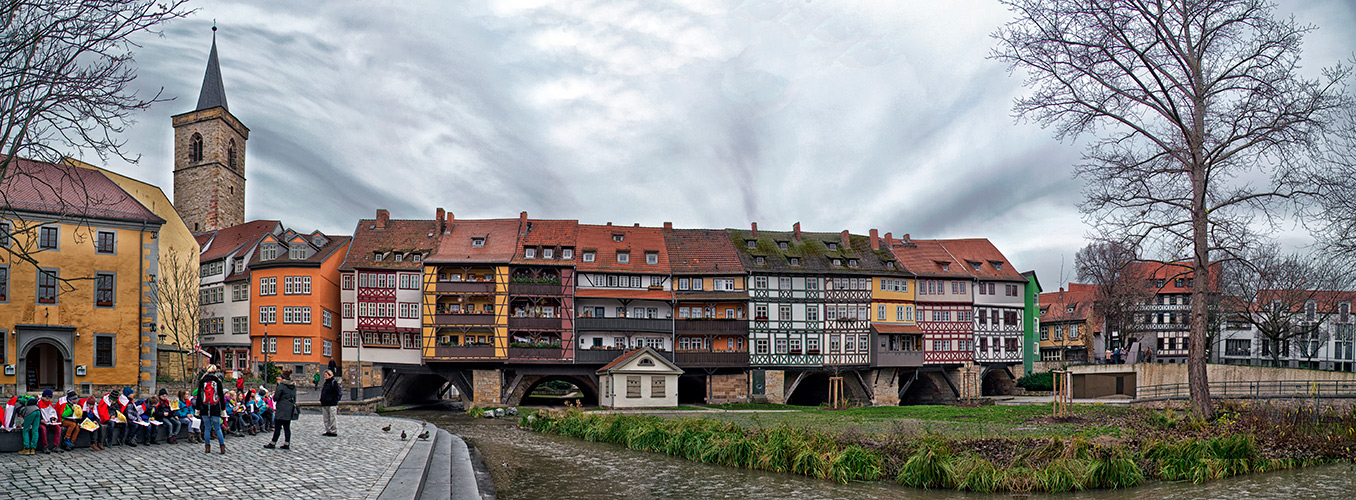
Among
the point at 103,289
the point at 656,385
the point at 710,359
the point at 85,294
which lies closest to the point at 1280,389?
the point at 710,359

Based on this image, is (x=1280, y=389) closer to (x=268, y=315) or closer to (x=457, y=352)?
(x=457, y=352)

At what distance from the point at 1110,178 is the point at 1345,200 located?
4.59m

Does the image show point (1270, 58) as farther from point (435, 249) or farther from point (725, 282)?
point (435, 249)

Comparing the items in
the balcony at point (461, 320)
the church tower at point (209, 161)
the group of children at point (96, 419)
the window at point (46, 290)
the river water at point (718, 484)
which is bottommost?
the river water at point (718, 484)

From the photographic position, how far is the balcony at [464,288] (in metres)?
48.2

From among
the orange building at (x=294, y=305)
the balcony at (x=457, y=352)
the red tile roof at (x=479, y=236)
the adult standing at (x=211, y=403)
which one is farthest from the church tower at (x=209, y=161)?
the adult standing at (x=211, y=403)

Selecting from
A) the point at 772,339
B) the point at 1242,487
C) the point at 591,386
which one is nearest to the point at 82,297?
the point at 591,386

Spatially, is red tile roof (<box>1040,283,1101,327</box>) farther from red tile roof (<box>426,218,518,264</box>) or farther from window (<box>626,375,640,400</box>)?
red tile roof (<box>426,218,518,264</box>)

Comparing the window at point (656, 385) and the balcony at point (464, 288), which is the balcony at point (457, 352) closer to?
the balcony at point (464, 288)

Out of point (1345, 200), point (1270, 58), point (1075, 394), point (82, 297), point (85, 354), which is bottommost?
point (1075, 394)

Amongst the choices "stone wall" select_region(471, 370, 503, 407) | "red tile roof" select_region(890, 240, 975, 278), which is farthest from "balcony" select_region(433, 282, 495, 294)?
"red tile roof" select_region(890, 240, 975, 278)

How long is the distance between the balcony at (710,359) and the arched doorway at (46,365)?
26789mm

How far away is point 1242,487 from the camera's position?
16844mm

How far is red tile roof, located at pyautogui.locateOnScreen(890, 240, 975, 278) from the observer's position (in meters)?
54.3
